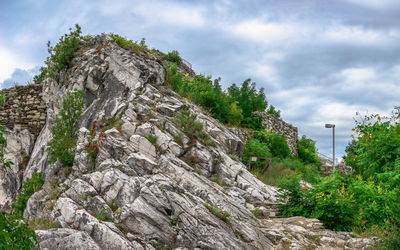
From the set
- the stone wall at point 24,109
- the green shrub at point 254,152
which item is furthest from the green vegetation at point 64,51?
the green shrub at point 254,152

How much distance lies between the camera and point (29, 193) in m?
15.5

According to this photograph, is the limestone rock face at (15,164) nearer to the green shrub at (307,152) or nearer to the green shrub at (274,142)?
the green shrub at (274,142)

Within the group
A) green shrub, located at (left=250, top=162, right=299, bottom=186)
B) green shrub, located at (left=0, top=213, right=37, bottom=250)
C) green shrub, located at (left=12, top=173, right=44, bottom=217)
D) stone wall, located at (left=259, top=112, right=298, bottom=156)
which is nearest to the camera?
green shrub, located at (left=0, top=213, right=37, bottom=250)

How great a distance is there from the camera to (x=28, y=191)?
50.9 ft

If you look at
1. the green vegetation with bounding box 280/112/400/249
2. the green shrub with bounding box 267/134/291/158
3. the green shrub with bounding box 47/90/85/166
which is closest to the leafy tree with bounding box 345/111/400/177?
the green vegetation with bounding box 280/112/400/249

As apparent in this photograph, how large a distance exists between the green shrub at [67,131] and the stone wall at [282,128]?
35.6ft

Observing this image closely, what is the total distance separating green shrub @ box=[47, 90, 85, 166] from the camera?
1448 cm

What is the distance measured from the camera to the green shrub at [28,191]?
15.0m

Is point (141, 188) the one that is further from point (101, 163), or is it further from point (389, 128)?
point (389, 128)

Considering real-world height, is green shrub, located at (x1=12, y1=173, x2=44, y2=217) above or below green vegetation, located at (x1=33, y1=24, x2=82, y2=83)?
below

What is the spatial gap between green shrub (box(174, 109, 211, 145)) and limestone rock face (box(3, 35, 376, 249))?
0.76 ft

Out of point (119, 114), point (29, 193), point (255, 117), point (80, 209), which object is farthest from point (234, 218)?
point (255, 117)

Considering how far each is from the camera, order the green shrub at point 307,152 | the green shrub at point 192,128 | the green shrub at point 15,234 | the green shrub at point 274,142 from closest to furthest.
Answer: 1. the green shrub at point 15,234
2. the green shrub at point 192,128
3. the green shrub at point 274,142
4. the green shrub at point 307,152

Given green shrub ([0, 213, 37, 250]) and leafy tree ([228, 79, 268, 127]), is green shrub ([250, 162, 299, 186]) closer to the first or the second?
leafy tree ([228, 79, 268, 127])
